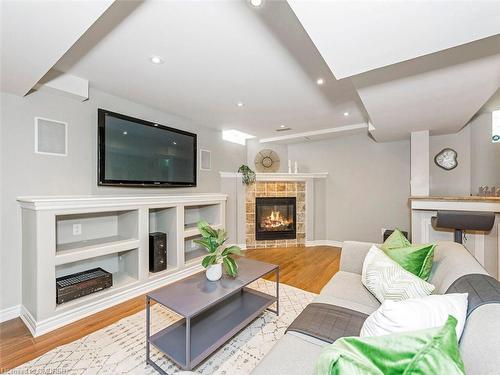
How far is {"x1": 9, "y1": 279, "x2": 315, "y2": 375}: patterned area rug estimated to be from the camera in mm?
1517

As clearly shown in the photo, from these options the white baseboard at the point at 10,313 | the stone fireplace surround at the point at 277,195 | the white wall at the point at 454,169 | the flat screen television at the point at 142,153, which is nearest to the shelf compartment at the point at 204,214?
the flat screen television at the point at 142,153

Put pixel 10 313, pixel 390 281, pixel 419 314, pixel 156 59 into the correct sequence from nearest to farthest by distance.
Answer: pixel 419 314, pixel 390 281, pixel 156 59, pixel 10 313

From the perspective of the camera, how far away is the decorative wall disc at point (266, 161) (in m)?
5.05

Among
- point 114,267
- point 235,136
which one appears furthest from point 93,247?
point 235,136

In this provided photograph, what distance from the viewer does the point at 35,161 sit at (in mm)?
2180

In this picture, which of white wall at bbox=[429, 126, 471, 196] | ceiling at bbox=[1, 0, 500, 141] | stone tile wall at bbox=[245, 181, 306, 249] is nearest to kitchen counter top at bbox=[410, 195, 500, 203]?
white wall at bbox=[429, 126, 471, 196]

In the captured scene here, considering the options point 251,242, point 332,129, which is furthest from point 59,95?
point 332,129

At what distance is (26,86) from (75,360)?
2174 mm

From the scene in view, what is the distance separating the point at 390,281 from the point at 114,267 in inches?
115

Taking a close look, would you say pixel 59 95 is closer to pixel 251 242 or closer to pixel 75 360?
pixel 75 360

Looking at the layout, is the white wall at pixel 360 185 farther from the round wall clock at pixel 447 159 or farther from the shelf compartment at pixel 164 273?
the shelf compartment at pixel 164 273

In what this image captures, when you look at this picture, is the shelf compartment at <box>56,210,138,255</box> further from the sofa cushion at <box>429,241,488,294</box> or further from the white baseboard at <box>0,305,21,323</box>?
the sofa cushion at <box>429,241,488,294</box>

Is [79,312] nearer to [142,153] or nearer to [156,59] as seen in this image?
[142,153]

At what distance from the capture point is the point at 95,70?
2.15 m
